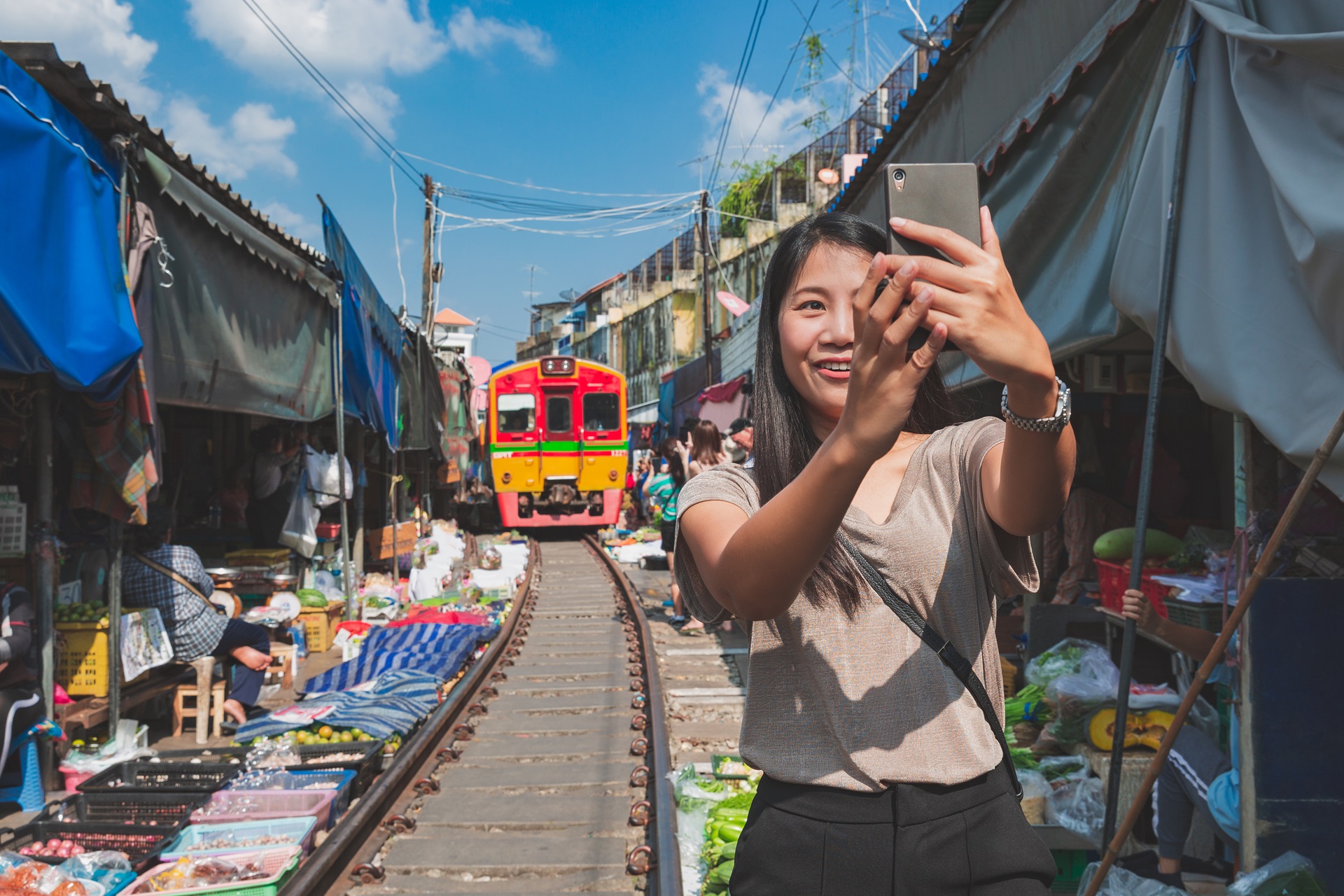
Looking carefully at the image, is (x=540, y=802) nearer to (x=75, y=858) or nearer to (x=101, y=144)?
(x=75, y=858)

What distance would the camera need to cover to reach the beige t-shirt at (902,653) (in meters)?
1.34

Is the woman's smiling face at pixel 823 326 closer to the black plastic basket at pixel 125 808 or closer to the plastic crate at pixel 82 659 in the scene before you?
the black plastic basket at pixel 125 808

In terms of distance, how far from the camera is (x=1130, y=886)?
9.39 ft

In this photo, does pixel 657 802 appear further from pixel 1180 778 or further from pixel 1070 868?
pixel 1180 778

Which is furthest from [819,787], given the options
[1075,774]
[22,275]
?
[22,275]

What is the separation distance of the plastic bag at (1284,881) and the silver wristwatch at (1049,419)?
2350 millimetres

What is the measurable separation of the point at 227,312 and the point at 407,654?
2994 millimetres

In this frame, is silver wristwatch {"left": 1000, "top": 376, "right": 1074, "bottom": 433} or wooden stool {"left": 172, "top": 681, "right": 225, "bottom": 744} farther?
wooden stool {"left": 172, "top": 681, "right": 225, "bottom": 744}

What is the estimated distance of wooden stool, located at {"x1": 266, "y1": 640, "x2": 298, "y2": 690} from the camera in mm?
7234

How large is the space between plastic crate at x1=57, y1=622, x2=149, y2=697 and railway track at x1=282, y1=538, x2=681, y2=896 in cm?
176

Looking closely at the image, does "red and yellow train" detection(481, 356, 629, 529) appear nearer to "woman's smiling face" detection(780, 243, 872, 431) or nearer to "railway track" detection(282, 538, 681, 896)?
"railway track" detection(282, 538, 681, 896)

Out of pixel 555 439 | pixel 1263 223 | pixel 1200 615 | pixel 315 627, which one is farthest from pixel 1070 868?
pixel 555 439

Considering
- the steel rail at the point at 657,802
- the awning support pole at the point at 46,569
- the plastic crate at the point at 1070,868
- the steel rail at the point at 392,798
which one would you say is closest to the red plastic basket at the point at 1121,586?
the plastic crate at the point at 1070,868

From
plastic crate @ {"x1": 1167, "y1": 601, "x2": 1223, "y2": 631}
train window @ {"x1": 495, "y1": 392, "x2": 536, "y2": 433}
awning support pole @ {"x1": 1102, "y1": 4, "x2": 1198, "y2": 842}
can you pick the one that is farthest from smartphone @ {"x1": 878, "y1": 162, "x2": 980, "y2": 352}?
train window @ {"x1": 495, "y1": 392, "x2": 536, "y2": 433}
